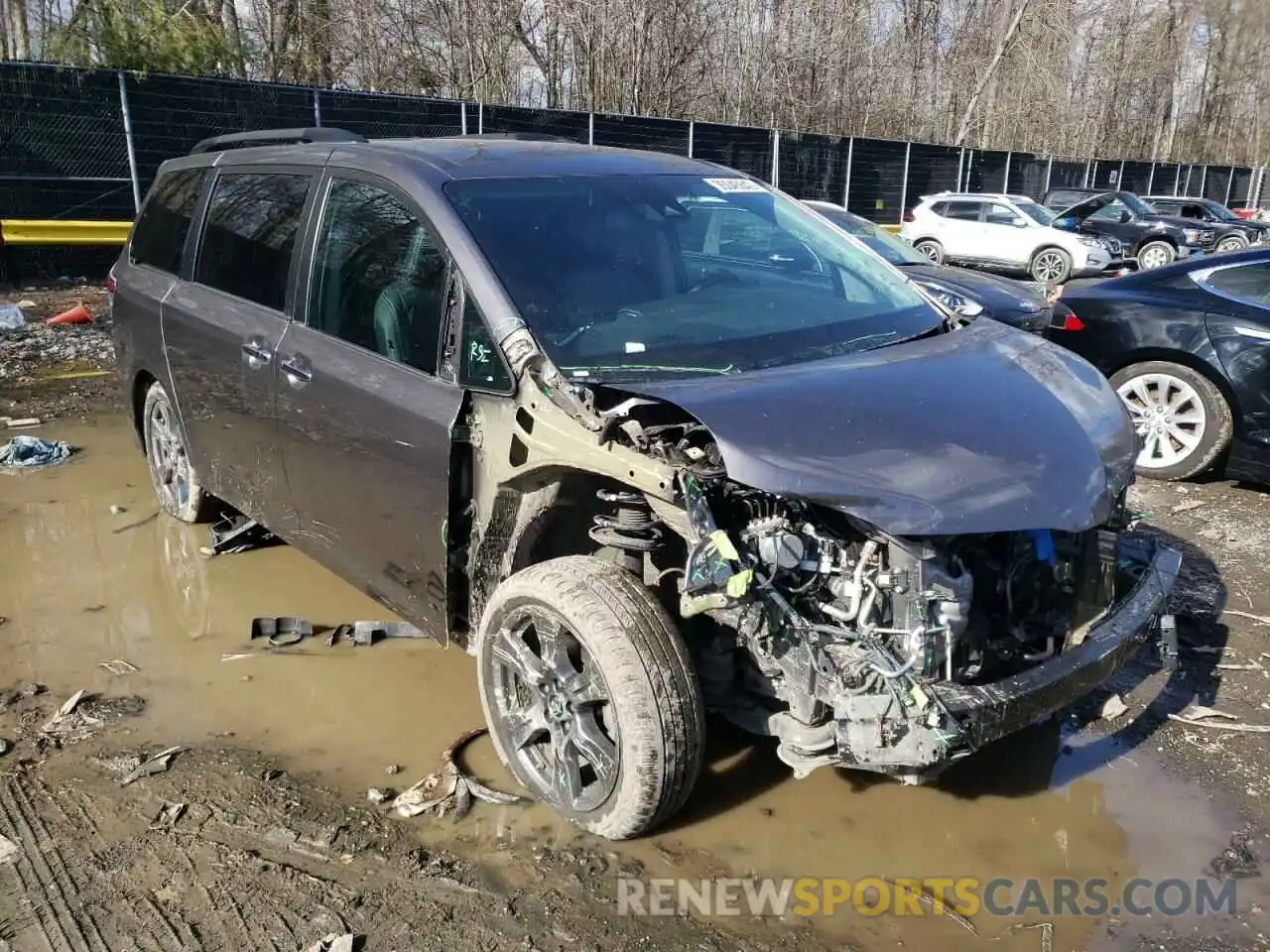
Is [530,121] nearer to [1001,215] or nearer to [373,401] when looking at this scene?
[1001,215]

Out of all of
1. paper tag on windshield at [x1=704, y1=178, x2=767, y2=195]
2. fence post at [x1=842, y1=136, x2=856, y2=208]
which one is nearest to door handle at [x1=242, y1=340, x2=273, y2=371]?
paper tag on windshield at [x1=704, y1=178, x2=767, y2=195]

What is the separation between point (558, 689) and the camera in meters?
3.03

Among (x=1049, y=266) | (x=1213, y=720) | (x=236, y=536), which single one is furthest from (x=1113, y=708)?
(x=1049, y=266)

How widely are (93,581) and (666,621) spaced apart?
342cm

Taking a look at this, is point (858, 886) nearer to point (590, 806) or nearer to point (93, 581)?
point (590, 806)

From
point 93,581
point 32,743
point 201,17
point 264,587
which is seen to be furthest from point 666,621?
point 201,17

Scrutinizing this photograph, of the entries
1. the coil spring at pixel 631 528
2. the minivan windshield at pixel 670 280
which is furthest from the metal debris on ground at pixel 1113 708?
the coil spring at pixel 631 528

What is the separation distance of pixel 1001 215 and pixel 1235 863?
18.4 m

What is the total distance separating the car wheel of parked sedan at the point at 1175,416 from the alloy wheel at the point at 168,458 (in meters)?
5.42

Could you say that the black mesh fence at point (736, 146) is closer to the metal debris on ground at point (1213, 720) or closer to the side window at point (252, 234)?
the side window at point (252, 234)

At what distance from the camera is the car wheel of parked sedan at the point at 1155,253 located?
20453mm

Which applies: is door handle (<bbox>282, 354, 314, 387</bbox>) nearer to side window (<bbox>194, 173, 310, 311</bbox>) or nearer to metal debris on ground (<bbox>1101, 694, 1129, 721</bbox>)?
side window (<bbox>194, 173, 310, 311</bbox>)

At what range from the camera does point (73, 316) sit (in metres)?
10.4

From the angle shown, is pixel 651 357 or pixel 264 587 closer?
pixel 651 357
